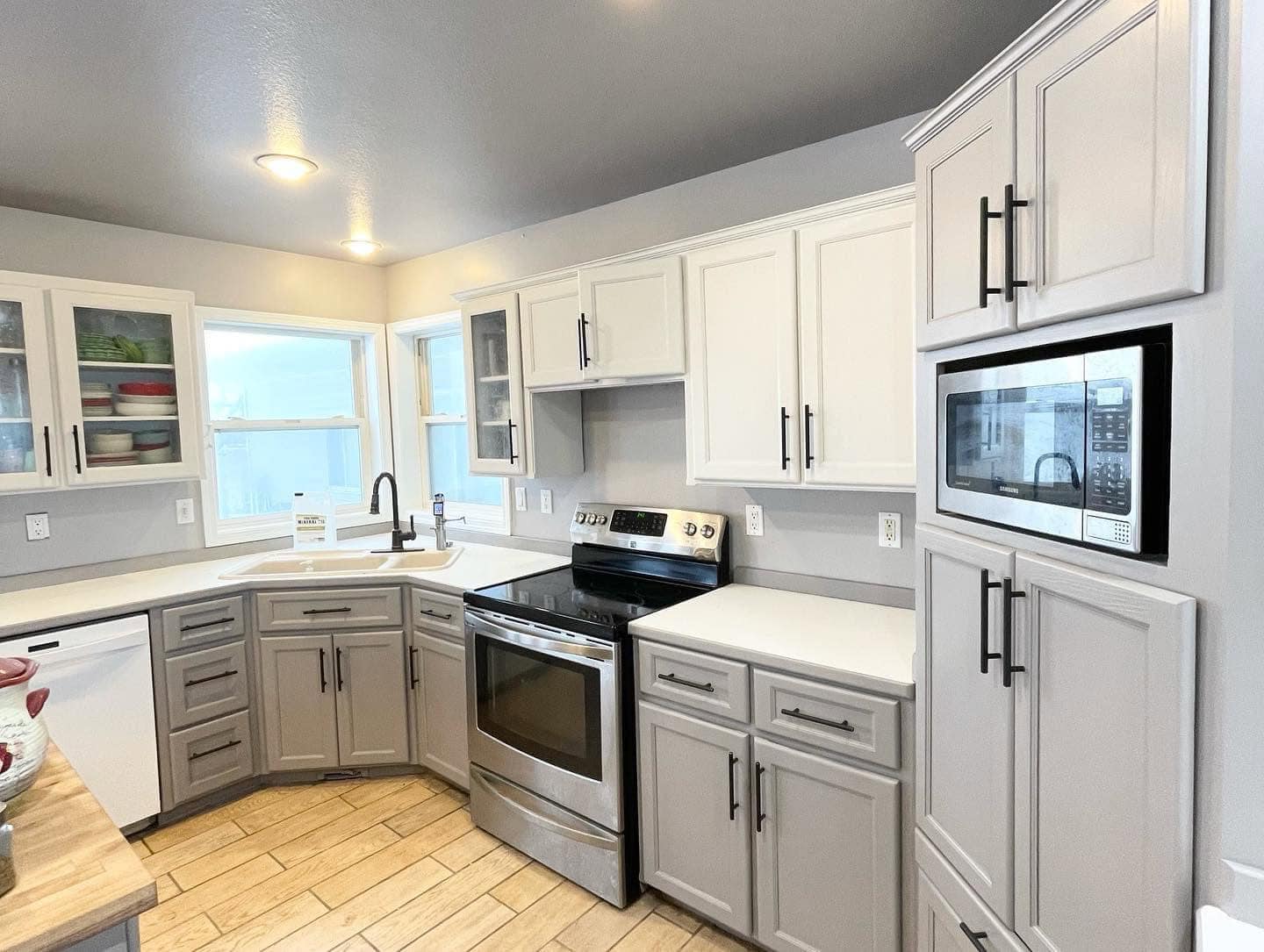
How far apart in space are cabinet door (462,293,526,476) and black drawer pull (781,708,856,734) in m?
1.61

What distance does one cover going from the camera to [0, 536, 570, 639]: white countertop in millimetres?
2547

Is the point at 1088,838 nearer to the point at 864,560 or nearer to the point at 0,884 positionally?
the point at 864,560

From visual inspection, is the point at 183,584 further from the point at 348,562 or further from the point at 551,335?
the point at 551,335

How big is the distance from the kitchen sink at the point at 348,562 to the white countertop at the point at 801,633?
57.0 inches

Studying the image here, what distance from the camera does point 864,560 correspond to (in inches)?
93.4

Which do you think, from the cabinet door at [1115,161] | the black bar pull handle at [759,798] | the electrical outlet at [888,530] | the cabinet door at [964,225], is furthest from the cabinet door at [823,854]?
the cabinet door at [1115,161]

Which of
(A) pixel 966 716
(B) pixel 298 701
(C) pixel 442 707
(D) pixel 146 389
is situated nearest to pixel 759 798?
(A) pixel 966 716

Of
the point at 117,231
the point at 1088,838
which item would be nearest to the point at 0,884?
the point at 1088,838

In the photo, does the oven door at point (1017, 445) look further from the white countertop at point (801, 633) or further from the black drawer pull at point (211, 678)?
the black drawer pull at point (211, 678)

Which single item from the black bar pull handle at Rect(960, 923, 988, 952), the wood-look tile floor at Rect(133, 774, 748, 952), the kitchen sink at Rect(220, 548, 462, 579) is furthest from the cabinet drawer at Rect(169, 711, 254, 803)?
the black bar pull handle at Rect(960, 923, 988, 952)

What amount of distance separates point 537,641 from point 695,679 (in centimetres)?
61

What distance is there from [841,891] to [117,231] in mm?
3777

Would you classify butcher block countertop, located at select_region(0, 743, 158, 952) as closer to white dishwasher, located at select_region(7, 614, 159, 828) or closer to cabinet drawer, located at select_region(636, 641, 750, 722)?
cabinet drawer, located at select_region(636, 641, 750, 722)

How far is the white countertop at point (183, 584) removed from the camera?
255cm
